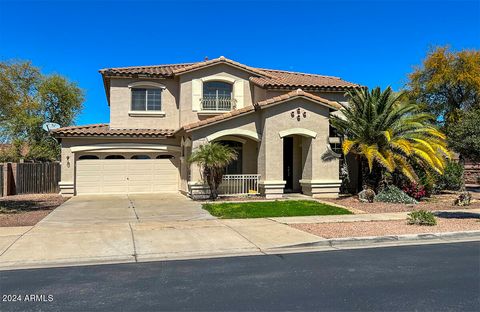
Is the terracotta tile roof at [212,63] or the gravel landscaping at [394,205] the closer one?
the gravel landscaping at [394,205]

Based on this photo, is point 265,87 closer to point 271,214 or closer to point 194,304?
point 271,214

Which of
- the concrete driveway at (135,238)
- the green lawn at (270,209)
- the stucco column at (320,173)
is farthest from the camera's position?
the stucco column at (320,173)

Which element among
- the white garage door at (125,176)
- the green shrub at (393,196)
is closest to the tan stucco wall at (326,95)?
the white garage door at (125,176)

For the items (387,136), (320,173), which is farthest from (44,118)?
(387,136)

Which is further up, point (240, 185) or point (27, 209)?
point (240, 185)

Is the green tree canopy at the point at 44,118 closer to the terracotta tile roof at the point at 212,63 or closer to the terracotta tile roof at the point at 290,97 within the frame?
the terracotta tile roof at the point at 212,63

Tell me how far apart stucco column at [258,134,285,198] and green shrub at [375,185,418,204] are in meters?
4.08

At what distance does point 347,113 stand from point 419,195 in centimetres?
470

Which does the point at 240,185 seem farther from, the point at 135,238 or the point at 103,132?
the point at 135,238

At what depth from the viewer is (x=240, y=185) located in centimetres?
2012

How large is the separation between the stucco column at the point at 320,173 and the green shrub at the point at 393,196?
215 centimetres

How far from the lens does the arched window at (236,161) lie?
2156 centimetres

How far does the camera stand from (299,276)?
7066mm

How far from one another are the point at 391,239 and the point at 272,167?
9.06 meters
